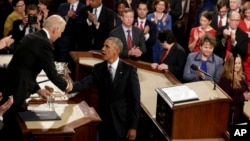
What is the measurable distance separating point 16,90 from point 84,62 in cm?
189

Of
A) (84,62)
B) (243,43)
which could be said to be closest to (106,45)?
(84,62)

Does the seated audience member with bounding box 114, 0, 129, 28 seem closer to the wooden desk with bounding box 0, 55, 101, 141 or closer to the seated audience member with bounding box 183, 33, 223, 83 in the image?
the seated audience member with bounding box 183, 33, 223, 83

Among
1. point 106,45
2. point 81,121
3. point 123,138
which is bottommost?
point 123,138

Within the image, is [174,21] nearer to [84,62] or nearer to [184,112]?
[84,62]

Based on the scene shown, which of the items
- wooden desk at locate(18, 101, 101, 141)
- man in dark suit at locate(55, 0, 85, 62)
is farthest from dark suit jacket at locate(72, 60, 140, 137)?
man in dark suit at locate(55, 0, 85, 62)

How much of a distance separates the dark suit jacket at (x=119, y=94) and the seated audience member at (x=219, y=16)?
10.5 ft

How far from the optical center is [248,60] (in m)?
7.99

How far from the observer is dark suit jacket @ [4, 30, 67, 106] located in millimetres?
5281

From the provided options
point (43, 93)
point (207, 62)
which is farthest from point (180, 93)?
point (207, 62)

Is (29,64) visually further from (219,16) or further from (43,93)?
(219,16)

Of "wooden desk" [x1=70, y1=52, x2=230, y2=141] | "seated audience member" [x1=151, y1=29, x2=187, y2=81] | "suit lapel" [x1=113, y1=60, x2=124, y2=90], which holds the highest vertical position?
"suit lapel" [x1=113, y1=60, x2=124, y2=90]

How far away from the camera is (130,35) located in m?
7.82

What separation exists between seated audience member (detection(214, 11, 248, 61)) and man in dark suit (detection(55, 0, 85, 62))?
2167mm

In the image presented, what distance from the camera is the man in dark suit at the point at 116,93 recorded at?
18.2 ft
